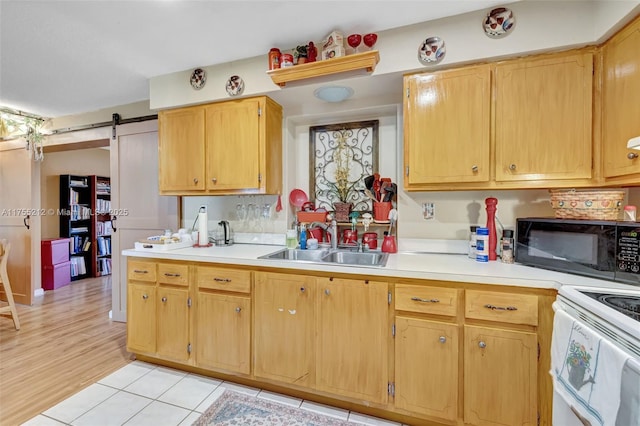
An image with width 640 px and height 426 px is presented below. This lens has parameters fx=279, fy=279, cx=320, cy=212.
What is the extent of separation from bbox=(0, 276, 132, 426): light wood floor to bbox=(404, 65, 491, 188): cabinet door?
9.21 ft

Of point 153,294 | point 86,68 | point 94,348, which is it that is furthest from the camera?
point 94,348

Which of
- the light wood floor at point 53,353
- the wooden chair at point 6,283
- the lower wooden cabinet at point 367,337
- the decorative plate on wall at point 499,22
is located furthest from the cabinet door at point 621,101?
the wooden chair at point 6,283

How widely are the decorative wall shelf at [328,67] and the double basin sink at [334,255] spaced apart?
1.28 metres

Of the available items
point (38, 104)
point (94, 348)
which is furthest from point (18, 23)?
point (94, 348)

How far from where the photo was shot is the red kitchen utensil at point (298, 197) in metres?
2.51

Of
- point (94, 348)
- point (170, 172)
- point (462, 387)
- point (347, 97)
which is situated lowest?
point (94, 348)

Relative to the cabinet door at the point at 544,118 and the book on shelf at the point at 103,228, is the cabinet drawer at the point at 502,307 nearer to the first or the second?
the cabinet door at the point at 544,118

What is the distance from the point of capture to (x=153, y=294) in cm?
218

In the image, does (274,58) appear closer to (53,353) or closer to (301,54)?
(301,54)

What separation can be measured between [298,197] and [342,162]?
1.64ft

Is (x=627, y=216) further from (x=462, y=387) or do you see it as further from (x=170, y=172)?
(x=170, y=172)

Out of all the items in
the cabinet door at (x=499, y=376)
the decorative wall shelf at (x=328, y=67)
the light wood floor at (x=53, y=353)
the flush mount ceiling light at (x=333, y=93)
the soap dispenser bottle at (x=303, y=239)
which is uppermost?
the decorative wall shelf at (x=328, y=67)

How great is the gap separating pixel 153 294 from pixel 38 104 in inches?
111

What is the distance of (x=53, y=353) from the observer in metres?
2.45
